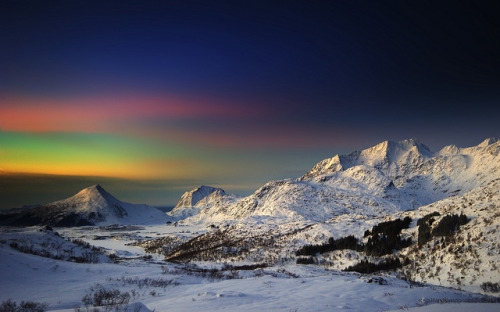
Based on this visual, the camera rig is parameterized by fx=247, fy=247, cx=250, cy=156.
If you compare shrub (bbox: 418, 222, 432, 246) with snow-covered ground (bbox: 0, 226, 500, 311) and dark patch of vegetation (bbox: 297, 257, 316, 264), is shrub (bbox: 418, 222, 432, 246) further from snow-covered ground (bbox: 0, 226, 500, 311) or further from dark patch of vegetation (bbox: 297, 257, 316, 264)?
dark patch of vegetation (bbox: 297, 257, 316, 264)

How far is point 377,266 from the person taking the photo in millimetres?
33062

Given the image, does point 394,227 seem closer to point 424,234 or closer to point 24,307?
point 424,234

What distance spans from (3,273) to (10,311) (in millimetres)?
9202

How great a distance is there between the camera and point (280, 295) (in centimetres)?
1472

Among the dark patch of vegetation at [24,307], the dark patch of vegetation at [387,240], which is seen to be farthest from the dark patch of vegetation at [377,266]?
the dark patch of vegetation at [24,307]

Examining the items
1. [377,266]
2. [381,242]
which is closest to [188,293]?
[377,266]

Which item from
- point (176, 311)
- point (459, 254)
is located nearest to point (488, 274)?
point (459, 254)

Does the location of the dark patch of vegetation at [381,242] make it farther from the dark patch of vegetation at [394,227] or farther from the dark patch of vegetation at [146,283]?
the dark patch of vegetation at [146,283]

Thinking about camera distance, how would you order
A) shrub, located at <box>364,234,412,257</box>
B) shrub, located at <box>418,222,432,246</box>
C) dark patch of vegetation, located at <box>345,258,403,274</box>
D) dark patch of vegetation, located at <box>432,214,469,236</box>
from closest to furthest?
dark patch of vegetation, located at <box>432,214,469,236</box> → shrub, located at <box>418,222,432,246</box> → dark patch of vegetation, located at <box>345,258,403,274</box> → shrub, located at <box>364,234,412,257</box>

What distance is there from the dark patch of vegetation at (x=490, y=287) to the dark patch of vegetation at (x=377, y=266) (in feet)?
37.3

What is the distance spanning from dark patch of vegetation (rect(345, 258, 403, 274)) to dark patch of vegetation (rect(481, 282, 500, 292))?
11355 millimetres

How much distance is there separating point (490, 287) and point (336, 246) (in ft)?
101

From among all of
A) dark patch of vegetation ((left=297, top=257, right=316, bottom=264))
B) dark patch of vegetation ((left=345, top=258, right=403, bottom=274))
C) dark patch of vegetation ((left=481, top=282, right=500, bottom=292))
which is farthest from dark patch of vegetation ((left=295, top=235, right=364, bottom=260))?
dark patch of vegetation ((left=481, top=282, right=500, bottom=292))

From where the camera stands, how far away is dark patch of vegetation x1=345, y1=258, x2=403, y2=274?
31.2 metres
